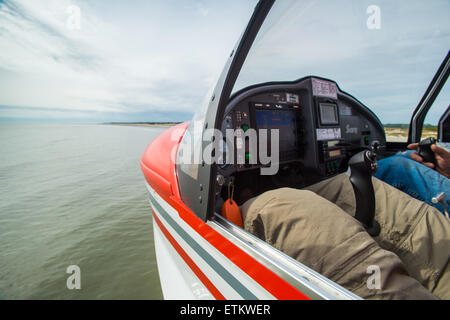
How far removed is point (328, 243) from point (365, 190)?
480mm

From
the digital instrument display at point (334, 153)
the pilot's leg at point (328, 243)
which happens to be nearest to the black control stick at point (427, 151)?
the digital instrument display at point (334, 153)

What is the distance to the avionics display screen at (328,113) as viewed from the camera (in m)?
2.19

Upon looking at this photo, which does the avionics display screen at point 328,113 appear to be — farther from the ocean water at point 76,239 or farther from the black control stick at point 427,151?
the ocean water at point 76,239

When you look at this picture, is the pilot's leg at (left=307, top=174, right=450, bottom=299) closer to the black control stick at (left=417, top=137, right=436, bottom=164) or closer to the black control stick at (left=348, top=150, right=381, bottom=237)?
the black control stick at (left=348, top=150, right=381, bottom=237)

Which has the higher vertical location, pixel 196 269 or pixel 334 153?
pixel 334 153

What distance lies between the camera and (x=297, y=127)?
2.14m

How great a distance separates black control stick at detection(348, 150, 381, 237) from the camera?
3.22ft

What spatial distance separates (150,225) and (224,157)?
2171 millimetres

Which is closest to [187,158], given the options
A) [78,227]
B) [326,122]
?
[326,122]

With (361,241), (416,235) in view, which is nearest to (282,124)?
(416,235)

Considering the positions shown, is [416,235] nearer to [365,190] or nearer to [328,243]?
[365,190]

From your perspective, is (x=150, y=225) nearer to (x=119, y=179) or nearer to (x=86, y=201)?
(x=86, y=201)
